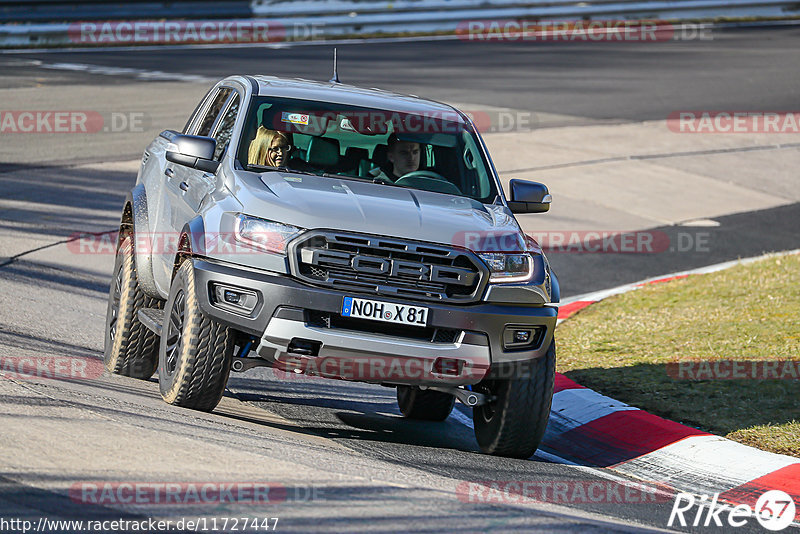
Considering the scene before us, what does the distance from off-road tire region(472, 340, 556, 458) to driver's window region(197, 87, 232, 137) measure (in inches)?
108

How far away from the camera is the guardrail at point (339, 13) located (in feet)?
90.1

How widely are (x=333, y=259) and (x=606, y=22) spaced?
2863 cm

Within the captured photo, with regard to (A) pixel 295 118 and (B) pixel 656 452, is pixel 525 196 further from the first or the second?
(B) pixel 656 452

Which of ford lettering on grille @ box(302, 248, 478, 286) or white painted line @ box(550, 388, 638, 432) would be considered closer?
ford lettering on grille @ box(302, 248, 478, 286)

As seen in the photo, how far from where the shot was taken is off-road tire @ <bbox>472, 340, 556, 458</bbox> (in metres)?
6.46

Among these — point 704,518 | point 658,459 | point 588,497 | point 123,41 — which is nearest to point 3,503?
point 588,497

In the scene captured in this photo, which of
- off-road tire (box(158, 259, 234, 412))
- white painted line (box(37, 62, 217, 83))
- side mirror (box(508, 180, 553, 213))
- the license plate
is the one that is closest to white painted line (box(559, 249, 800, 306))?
side mirror (box(508, 180, 553, 213))

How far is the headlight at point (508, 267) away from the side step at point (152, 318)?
6.49 ft

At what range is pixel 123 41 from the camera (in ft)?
93.8

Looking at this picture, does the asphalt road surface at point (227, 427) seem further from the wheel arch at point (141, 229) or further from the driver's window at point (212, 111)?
the driver's window at point (212, 111)

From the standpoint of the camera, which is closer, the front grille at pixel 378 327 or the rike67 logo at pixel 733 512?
the rike67 logo at pixel 733 512

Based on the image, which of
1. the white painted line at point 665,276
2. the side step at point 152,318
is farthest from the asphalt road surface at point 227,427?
the side step at point 152,318

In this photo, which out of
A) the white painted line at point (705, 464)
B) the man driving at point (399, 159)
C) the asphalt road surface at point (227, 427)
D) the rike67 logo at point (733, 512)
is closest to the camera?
the asphalt road surface at point (227, 427)

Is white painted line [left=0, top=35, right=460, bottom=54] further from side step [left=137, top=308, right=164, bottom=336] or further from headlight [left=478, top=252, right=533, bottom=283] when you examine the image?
headlight [left=478, top=252, right=533, bottom=283]
